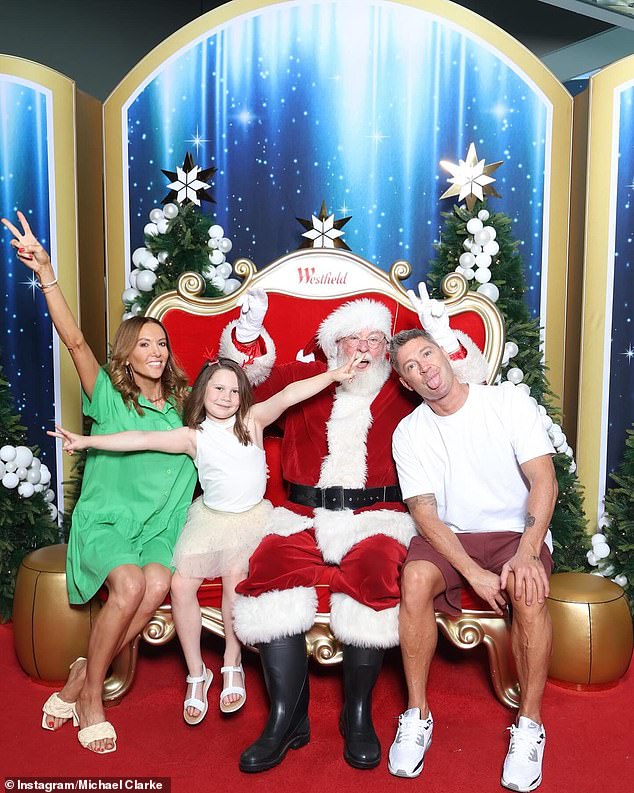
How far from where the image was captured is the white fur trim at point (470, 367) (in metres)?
3.52

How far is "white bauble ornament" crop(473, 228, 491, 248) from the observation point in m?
4.40

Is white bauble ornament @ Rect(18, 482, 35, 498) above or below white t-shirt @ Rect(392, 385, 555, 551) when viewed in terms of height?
below

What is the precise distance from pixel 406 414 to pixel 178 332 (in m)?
1.38

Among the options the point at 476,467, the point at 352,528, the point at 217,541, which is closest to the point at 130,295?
the point at 217,541

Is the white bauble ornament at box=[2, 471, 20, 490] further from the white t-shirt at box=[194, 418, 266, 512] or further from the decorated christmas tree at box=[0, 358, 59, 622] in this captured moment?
the white t-shirt at box=[194, 418, 266, 512]

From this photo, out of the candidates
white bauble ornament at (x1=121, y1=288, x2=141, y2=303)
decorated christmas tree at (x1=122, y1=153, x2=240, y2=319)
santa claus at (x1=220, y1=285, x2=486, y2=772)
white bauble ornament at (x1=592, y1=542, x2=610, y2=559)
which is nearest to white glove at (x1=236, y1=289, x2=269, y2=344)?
santa claus at (x1=220, y1=285, x2=486, y2=772)

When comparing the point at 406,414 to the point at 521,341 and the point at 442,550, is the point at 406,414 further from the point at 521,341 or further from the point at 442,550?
the point at 521,341

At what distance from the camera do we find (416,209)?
4.86 meters

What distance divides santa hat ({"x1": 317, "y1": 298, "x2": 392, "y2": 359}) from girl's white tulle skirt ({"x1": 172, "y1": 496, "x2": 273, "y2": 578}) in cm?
88

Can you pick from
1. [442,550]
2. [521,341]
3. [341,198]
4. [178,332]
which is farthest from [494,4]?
[442,550]

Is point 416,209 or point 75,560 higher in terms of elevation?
point 416,209

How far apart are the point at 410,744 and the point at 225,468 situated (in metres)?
1.32

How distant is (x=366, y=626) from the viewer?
9.67 feet

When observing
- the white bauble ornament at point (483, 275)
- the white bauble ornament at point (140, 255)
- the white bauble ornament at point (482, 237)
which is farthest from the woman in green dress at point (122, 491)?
the white bauble ornament at point (482, 237)
